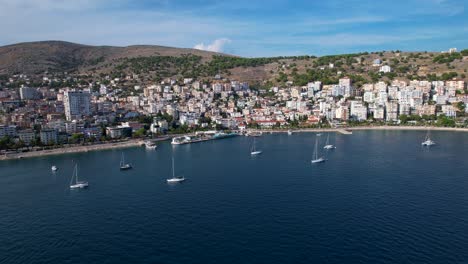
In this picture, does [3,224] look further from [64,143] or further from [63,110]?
[63,110]

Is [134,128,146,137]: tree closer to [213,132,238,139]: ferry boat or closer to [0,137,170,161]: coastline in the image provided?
[0,137,170,161]: coastline

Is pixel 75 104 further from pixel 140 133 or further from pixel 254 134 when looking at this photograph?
pixel 254 134

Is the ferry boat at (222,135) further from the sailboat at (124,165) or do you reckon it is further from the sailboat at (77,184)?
the sailboat at (77,184)

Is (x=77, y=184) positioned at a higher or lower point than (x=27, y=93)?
lower

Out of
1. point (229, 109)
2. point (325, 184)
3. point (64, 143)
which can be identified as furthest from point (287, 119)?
point (325, 184)

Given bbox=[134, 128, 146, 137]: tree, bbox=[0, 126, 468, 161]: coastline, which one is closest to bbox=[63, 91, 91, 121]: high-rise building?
bbox=[134, 128, 146, 137]: tree

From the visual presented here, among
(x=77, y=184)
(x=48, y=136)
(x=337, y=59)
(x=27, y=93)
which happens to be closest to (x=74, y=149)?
(x=48, y=136)

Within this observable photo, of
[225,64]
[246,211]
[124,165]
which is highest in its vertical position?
[225,64]
